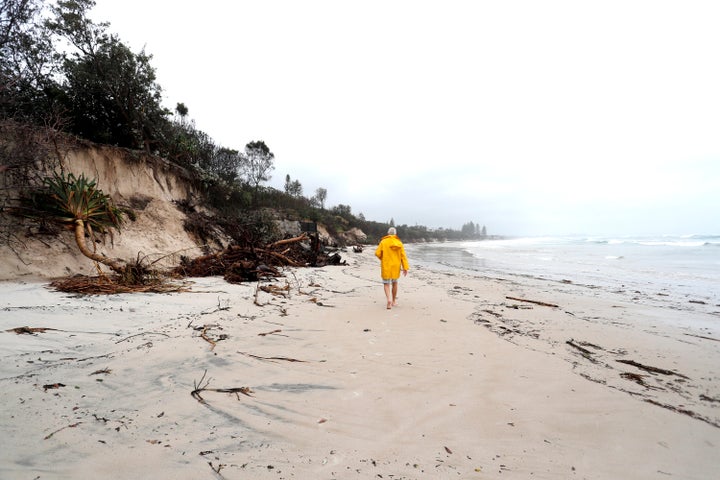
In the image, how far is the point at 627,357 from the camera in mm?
3709

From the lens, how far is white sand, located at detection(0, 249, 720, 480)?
5.49 feet

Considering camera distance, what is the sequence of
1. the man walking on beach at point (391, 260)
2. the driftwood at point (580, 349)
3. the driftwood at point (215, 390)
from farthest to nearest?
the man walking on beach at point (391, 260), the driftwood at point (580, 349), the driftwood at point (215, 390)

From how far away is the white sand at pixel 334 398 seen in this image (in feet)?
5.49

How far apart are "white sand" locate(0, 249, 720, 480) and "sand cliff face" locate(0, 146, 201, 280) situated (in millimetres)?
2040

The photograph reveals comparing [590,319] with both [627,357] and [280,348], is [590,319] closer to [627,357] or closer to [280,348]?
[627,357]

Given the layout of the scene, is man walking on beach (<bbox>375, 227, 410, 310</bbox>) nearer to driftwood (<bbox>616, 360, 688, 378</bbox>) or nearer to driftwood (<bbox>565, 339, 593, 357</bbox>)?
driftwood (<bbox>565, 339, 593, 357</bbox>)

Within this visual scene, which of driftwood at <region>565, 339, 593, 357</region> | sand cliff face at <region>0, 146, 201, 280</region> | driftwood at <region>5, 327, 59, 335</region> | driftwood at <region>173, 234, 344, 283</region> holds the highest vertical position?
sand cliff face at <region>0, 146, 201, 280</region>

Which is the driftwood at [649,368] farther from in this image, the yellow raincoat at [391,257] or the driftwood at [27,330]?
the driftwood at [27,330]

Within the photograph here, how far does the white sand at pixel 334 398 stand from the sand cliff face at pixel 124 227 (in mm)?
2040

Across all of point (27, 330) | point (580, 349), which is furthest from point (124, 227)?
point (580, 349)

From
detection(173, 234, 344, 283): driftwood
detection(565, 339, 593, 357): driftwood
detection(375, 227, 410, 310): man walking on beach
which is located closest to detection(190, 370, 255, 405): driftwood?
detection(375, 227, 410, 310): man walking on beach

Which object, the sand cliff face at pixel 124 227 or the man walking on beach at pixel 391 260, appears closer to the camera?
the man walking on beach at pixel 391 260

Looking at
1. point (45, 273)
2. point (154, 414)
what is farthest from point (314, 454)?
point (45, 273)

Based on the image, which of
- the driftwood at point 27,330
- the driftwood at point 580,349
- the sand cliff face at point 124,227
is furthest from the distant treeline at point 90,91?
the driftwood at point 580,349
